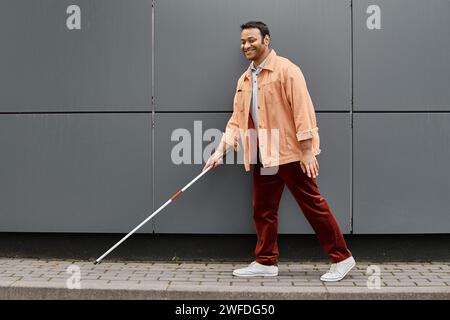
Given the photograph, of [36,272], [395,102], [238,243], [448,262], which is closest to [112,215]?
[36,272]

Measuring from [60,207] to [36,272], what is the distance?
0.76 meters

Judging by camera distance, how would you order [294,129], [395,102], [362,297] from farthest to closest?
[395,102] < [294,129] < [362,297]

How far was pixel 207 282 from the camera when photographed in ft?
16.8

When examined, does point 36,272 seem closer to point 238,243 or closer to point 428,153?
point 238,243

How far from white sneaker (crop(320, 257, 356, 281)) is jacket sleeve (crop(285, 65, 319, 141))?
116cm

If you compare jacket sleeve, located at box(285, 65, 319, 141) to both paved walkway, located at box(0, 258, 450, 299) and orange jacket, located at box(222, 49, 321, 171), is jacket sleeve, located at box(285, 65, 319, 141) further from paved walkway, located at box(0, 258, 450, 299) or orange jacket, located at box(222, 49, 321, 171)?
paved walkway, located at box(0, 258, 450, 299)

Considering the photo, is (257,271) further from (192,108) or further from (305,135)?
(192,108)

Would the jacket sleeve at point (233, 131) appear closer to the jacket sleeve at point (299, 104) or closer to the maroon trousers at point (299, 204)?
the maroon trousers at point (299, 204)

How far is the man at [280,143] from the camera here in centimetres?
507

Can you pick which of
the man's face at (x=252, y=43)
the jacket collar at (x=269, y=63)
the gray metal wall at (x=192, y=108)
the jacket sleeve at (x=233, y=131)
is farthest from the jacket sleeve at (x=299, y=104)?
the gray metal wall at (x=192, y=108)

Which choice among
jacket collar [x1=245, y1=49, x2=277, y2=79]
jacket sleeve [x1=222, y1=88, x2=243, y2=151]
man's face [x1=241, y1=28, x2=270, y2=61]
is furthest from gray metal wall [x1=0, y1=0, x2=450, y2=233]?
man's face [x1=241, y1=28, x2=270, y2=61]

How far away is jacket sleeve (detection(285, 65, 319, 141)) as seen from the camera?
16.4 feet

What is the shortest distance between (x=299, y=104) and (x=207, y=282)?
5.68 feet

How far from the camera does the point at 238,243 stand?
5.99 meters
